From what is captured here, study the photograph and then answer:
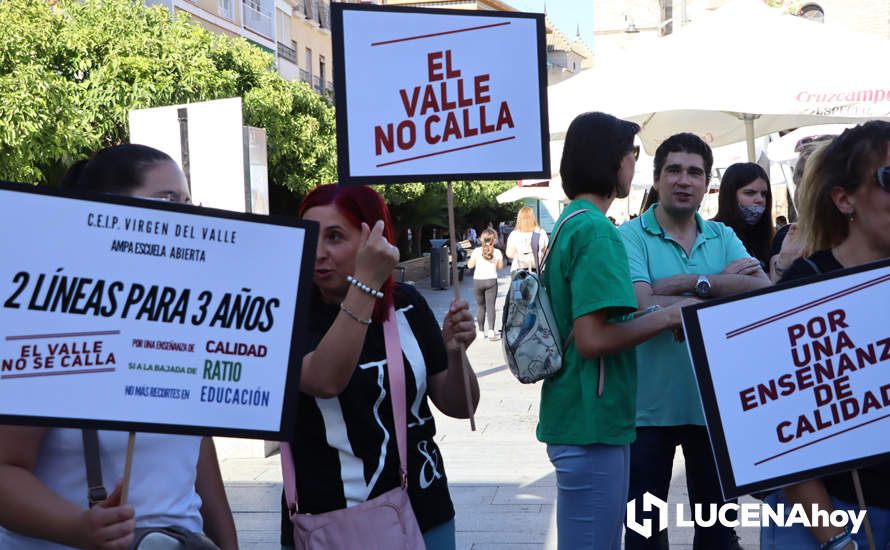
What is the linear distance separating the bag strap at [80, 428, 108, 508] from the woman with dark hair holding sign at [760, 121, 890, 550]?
57.7 inches

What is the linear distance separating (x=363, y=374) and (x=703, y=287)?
5.66 ft

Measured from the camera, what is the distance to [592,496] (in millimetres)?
3238

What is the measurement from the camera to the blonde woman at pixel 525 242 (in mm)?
13547

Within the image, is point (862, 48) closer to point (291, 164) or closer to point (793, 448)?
point (793, 448)

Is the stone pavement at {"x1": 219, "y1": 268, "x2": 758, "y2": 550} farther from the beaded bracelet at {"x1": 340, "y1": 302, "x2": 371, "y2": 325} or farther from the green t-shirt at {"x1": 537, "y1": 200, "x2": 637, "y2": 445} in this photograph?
the beaded bracelet at {"x1": 340, "y1": 302, "x2": 371, "y2": 325}

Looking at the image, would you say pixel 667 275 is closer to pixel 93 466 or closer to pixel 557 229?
pixel 557 229

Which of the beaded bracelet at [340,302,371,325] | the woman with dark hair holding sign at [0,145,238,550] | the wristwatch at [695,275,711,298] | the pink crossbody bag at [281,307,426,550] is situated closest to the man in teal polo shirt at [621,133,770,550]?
the wristwatch at [695,275,711,298]

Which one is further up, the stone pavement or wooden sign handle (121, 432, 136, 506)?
wooden sign handle (121, 432, 136, 506)

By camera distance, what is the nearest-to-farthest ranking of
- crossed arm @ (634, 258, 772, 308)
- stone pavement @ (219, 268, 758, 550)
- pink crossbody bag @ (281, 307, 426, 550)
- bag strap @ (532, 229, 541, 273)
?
pink crossbody bag @ (281, 307, 426, 550), crossed arm @ (634, 258, 772, 308), stone pavement @ (219, 268, 758, 550), bag strap @ (532, 229, 541, 273)

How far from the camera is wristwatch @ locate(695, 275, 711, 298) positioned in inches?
155

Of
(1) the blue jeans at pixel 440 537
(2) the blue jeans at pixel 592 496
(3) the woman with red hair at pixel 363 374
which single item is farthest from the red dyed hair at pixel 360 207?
(2) the blue jeans at pixel 592 496

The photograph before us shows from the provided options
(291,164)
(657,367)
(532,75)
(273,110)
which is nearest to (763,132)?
(657,367)

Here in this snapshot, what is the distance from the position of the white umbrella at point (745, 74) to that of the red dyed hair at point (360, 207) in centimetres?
410

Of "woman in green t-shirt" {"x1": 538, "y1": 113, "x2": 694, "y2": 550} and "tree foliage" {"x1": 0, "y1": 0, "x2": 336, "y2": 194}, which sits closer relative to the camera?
"woman in green t-shirt" {"x1": 538, "y1": 113, "x2": 694, "y2": 550}
